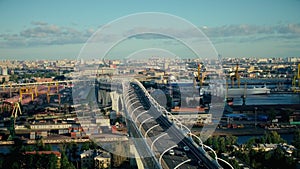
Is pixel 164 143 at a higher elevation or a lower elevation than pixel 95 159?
higher

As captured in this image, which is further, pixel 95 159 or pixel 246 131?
pixel 246 131

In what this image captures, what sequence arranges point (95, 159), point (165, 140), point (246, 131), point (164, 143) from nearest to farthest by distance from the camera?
1. point (164, 143)
2. point (165, 140)
3. point (95, 159)
4. point (246, 131)

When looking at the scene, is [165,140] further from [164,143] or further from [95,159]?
[95,159]

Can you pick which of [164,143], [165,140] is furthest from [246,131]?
[164,143]

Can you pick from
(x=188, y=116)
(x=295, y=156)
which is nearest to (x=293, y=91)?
(x=188, y=116)

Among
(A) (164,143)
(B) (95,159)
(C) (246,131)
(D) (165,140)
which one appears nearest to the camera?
(A) (164,143)

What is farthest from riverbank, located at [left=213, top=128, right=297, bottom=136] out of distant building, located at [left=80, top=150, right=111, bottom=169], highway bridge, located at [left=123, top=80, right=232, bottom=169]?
Result: distant building, located at [left=80, top=150, right=111, bottom=169]

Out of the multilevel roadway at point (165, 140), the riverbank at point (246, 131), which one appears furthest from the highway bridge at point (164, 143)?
the riverbank at point (246, 131)

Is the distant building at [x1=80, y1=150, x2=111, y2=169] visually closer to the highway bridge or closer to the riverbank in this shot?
the highway bridge
